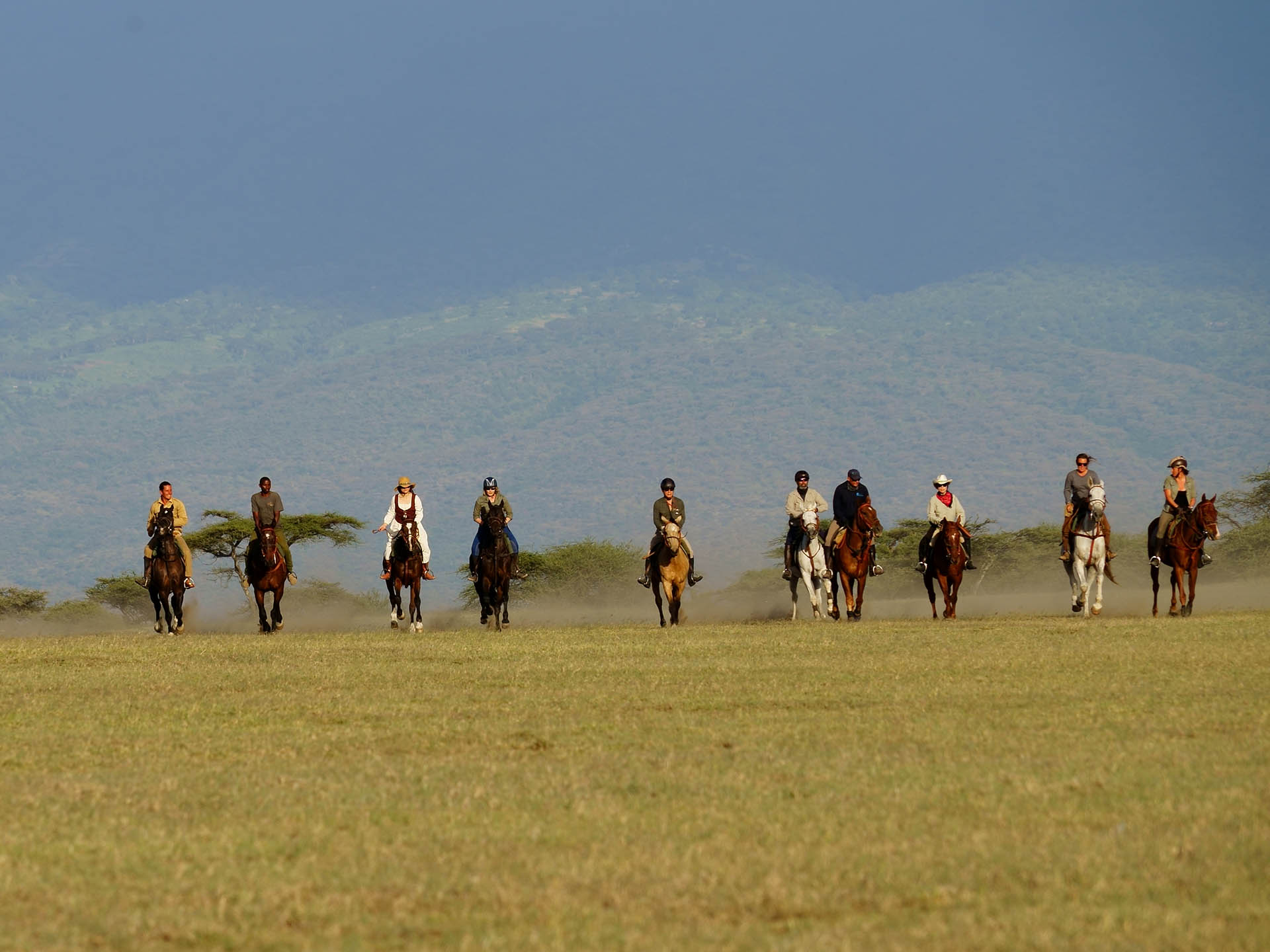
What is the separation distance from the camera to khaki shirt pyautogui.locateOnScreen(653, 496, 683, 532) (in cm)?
2880

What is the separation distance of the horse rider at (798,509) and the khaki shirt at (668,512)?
5.52ft

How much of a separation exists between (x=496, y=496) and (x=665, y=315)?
439ft

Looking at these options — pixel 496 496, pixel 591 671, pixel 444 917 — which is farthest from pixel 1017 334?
pixel 444 917

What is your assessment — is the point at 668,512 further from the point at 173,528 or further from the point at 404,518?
the point at 173,528

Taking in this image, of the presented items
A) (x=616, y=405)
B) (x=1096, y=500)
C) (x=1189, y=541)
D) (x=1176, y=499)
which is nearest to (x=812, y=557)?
(x=1096, y=500)

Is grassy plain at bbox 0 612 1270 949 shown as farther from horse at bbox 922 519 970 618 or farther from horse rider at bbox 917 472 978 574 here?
horse rider at bbox 917 472 978 574

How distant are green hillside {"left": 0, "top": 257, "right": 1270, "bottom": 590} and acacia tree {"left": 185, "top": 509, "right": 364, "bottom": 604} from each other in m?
61.8

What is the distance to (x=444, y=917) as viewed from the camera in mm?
7496

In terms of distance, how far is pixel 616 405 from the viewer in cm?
14688

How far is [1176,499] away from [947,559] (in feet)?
11.4

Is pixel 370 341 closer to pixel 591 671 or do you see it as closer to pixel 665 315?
pixel 665 315

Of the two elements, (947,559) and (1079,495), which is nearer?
(1079,495)

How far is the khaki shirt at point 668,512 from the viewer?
94.5 feet

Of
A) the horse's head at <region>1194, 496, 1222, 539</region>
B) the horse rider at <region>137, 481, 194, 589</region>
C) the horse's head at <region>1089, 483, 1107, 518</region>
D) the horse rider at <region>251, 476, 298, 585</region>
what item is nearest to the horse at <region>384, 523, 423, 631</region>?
the horse rider at <region>251, 476, 298, 585</region>
